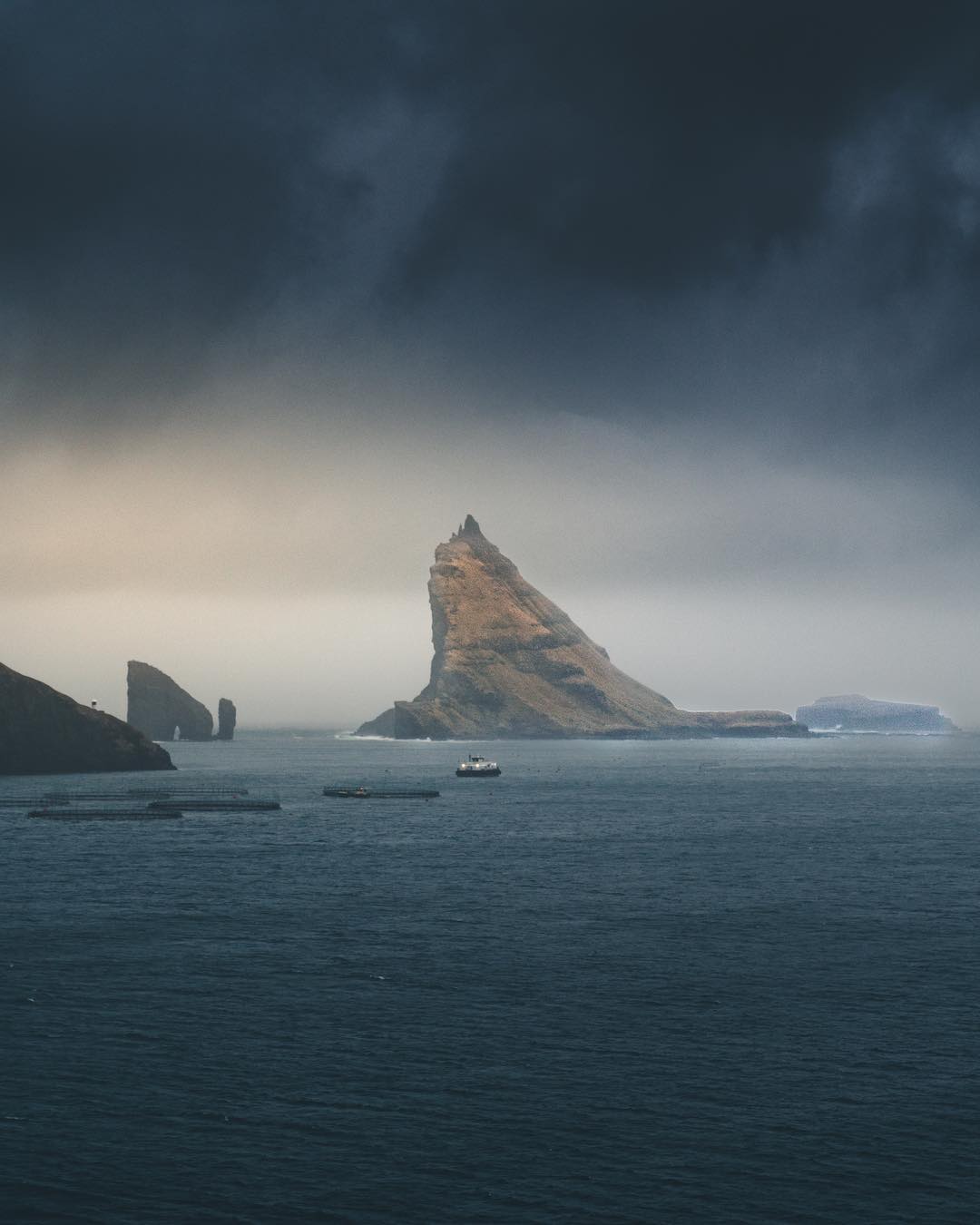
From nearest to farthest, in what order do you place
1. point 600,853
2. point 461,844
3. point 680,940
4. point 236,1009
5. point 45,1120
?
point 45,1120 → point 236,1009 → point 680,940 → point 600,853 → point 461,844

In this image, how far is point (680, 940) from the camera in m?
79.1

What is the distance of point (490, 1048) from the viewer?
55.1 meters

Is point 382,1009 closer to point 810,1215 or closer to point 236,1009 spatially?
point 236,1009

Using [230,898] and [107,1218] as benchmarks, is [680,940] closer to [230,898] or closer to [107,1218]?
[230,898]

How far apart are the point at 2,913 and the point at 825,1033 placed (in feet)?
202

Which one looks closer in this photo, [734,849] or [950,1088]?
[950,1088]

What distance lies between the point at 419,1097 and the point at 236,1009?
16.0 metres

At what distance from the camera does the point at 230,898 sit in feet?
318

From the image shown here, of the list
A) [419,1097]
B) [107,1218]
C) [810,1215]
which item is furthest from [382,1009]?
[810,1215]

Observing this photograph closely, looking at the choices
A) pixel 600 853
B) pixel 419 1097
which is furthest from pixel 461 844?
pixel 419 1097

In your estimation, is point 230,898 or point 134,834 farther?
point 134,834

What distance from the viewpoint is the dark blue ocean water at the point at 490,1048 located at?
4072 centimetres

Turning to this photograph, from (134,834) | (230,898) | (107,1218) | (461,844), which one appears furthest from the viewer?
(134,834)

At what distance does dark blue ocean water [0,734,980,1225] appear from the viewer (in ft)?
134
